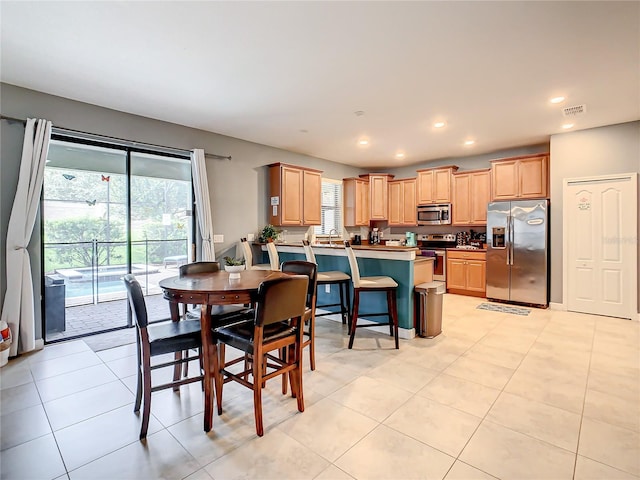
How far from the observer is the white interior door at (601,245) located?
454 cm

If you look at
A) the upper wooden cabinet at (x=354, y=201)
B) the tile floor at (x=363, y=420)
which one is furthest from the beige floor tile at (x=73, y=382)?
the upper wooden cabinet at (x=354, y=201)

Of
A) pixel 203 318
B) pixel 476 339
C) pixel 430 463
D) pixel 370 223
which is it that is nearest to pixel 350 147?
pixel 370 223

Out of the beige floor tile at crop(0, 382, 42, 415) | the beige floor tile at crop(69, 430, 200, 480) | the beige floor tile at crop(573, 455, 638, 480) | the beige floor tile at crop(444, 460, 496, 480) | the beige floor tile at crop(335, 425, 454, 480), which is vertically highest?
the beige floor tile at crop(0, 382, 42, 415)

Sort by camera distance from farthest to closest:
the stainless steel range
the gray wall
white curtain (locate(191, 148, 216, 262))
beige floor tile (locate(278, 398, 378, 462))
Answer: the stainless steel range, white curtain (locate(191, 148, 216, 262)), the gray wall, beige floor tile (locate(278, 398, 378, 462))

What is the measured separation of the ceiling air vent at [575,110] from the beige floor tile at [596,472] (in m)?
3.81

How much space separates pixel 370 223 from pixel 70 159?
5.99 meters

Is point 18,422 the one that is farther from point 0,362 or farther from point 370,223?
point 370,223

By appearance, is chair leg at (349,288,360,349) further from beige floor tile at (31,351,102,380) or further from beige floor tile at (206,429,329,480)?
beige floor tile at (31,351,102,380)

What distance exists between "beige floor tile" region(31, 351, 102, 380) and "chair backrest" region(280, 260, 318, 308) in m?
2.10

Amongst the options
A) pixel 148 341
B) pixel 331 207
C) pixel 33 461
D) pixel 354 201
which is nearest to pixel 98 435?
pixel 33 461

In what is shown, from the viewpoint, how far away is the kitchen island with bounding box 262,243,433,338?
380cm

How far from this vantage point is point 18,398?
2.54m

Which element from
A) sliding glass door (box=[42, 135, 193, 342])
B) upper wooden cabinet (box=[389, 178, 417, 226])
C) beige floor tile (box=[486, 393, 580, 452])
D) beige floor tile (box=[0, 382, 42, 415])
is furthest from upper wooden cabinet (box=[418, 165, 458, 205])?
beige floor tile (box=[0, 382, 42, 415])

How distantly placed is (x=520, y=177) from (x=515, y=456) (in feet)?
16.2
